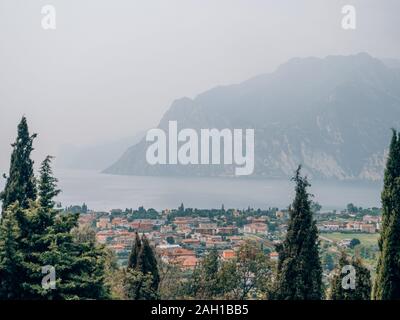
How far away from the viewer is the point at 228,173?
70812 millimetres

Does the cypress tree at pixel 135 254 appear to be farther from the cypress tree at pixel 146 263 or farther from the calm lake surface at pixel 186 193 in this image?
the calm lake surface at pixel 186 193

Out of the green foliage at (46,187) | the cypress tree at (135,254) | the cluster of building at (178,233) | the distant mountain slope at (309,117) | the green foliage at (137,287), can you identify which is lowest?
the cluster of building at (178,233)

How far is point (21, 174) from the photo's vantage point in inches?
338

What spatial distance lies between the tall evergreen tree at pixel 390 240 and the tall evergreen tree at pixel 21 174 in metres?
5.67

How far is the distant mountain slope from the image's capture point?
71.2 meters

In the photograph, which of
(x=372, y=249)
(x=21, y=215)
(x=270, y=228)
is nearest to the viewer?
→ (x=21, y=215)

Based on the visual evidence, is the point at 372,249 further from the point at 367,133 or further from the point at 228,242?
the point at 367,133

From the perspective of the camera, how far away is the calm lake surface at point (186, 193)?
43406 millimetres

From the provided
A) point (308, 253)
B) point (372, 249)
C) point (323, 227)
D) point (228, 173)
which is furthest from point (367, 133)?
point (308, 253)

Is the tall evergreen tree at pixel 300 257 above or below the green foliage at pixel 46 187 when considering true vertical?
below

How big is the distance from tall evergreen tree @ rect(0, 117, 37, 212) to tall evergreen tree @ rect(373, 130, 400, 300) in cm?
567

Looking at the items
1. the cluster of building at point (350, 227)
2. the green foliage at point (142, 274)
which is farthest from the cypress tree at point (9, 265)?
the cluster of building at point (350, 227)

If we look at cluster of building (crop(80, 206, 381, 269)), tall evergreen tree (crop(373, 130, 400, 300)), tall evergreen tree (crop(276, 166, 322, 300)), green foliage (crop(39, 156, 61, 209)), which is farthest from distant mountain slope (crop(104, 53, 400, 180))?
green foliage (crop(39, 156, 61, 209))
